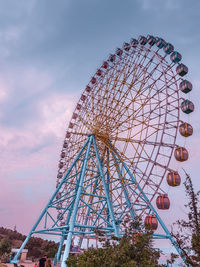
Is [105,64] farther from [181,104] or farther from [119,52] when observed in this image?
[181,104]

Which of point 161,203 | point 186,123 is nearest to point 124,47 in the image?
point 186,123

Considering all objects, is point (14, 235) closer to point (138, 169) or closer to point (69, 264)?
point (138, 169)

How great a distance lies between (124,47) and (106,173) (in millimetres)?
11023

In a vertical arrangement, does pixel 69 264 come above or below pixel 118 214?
below

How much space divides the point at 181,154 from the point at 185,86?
4686 millimetres

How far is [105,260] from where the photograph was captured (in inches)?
305

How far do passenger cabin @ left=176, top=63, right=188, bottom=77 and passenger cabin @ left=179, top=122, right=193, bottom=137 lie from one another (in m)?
3.64

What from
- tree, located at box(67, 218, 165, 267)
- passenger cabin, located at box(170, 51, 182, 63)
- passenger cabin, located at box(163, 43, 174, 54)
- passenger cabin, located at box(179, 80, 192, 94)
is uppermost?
passenger cabin, located at box(163, 43, 174, 54)

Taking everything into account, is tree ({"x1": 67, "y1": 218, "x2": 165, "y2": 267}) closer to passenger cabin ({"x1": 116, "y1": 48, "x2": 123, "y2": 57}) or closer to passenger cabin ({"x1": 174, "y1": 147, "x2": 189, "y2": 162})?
passenger cabin ({"x1": 174, "y1": 147, "x2": 189, "y2": 162})

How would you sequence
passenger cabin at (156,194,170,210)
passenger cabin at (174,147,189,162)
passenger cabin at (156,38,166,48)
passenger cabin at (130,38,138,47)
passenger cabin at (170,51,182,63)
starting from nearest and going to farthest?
passenger cabin at (156,194,170,210) < passenger cabin at (174,147,189,162) < passenger cabin at (170,51,182,63) < passenger cabin at (156,38,166,48) < passenger cabin at (130,38,138,47)

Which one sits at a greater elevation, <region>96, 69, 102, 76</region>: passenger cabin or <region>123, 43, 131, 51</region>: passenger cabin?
<region>123, 43, 131, 51</region>: passenger cabin

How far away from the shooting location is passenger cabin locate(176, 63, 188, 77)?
18297mm

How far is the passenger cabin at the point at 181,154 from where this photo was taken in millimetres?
16766

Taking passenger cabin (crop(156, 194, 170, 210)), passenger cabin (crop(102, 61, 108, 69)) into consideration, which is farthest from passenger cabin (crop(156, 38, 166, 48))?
passenger cabin (crop(156, 194, 170, 210))
